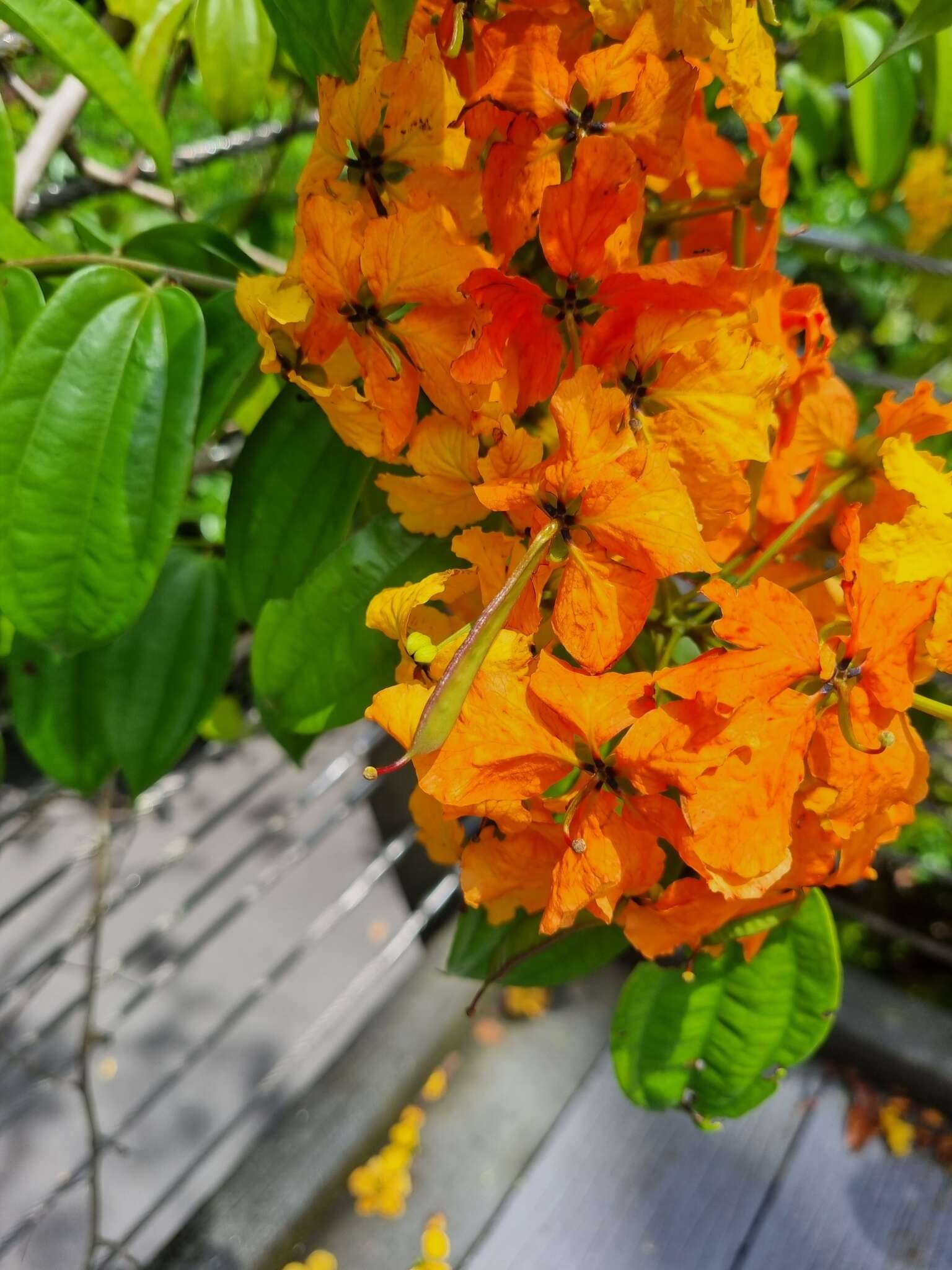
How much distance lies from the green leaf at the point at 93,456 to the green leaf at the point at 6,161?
87 millimetres

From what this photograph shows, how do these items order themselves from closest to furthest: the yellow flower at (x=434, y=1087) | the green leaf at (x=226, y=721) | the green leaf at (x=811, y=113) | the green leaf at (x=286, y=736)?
the green leaf at (x=286, y=736) < the green leaf at (x=811, y=113) < the green leaf at (x=226, y=721) < the yellow flower at (x=434, y=1087)

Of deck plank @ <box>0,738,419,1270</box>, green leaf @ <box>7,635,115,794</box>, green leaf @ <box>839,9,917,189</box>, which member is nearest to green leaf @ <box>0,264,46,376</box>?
green leaf @ <box>7,635,115,794</box>

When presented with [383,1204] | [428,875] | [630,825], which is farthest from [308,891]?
[630,825]

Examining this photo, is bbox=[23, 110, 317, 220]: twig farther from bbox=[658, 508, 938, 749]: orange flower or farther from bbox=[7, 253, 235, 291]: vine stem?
bbox=[658, 508, 938, 749]: orange flower

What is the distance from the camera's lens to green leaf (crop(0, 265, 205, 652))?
0.39 m

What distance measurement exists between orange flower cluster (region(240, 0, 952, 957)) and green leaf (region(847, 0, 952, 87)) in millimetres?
47

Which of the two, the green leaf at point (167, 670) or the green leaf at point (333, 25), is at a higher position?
the green leaf at point (333, 25)

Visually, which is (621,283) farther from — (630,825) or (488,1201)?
(488,1201)

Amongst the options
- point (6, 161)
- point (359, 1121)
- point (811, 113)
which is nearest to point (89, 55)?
point (6, 161)

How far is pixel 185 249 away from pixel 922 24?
0.34 m

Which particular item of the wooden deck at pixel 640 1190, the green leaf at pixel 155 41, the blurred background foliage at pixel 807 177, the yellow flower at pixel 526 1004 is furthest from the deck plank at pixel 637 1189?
the green leaf at pixel 155 41

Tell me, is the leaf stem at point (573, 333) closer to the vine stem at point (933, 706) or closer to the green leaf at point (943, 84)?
the vine stem at point (933, 706)

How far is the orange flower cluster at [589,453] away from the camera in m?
0.29

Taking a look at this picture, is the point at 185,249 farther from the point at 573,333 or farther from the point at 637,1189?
the point at 637,1189
